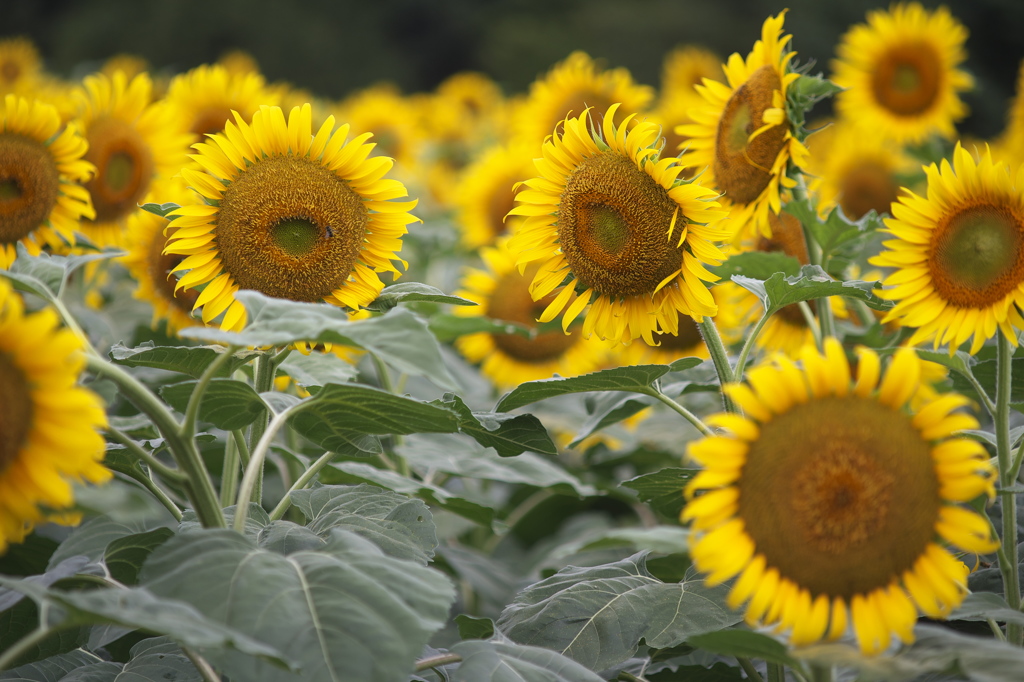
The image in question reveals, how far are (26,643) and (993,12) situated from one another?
14547 mm

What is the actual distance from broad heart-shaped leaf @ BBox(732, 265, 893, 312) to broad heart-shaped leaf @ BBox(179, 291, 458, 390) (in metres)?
0.74

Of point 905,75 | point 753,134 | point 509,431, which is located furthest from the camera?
point 905,75

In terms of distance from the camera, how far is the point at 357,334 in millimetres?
1294

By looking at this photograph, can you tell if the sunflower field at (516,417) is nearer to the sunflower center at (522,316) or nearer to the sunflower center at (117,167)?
the sunflower center at (117,167)

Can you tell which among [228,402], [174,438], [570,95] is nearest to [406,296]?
[228,402]

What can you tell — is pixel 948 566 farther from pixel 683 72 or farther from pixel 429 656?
pixel 683 72

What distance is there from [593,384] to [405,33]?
21171 mm

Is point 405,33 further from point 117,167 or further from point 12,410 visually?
point 12,410

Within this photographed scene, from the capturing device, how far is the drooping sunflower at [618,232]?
172cm

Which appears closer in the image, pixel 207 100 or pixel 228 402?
pixel 228 402

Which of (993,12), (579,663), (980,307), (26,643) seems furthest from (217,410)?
(993,12)

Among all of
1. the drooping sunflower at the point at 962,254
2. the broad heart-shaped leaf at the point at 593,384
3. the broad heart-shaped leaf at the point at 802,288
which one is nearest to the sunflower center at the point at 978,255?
the drooping sunflower at the point at 962,254

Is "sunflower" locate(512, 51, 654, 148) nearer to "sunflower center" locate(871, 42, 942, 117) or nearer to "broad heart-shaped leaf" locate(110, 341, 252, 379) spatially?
"sunflower center" locate(871, 42, 942, 117)

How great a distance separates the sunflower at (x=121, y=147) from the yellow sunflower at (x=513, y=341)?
114 centimetres
